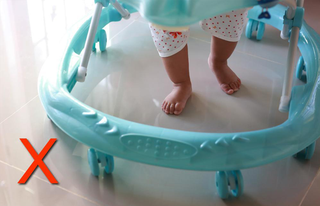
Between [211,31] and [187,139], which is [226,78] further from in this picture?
[187,139]

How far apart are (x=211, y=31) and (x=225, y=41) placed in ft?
0.16

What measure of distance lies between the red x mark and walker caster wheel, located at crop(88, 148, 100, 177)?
0.09m

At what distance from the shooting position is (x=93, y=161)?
0.91 metres

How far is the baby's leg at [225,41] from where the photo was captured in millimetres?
1089

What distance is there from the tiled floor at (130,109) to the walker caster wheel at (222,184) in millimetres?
19

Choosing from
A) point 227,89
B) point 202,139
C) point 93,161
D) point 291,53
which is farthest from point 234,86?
point 93,161

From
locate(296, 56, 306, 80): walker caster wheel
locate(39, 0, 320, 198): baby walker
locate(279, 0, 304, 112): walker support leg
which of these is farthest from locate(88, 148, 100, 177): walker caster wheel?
locate(296, 56, 306, 80): walker caster wheel

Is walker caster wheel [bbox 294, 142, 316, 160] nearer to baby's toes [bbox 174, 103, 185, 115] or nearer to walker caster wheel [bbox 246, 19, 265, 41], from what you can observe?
baby's toes [bbox 174, 103, 185, 115]

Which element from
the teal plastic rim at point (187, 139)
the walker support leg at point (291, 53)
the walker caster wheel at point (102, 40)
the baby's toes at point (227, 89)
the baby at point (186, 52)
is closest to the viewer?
the teal plastic rim at point (187, 139)

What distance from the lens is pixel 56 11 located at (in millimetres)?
1563

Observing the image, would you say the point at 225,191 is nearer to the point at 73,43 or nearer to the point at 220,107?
the point at 220,107

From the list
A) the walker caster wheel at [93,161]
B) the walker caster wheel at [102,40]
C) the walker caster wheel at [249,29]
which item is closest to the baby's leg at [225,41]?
the walker caster wheel at [249,29]

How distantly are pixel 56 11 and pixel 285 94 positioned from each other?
979 mm

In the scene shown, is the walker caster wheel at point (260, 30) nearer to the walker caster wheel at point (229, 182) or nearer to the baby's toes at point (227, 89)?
the baby's toes at point (227, 89)
